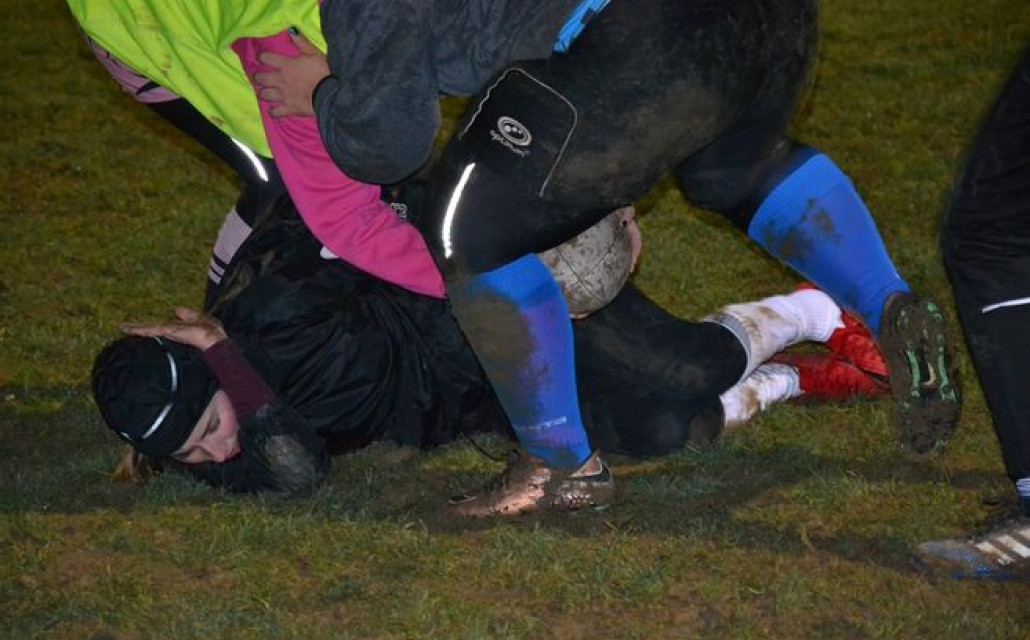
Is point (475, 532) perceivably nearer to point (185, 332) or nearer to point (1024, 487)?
point (185, 332)

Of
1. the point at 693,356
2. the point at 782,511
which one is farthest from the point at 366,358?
the point at 782,511

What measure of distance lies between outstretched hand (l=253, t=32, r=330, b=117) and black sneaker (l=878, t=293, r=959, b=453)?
4.47 feet

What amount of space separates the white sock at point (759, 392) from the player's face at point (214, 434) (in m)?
1.30

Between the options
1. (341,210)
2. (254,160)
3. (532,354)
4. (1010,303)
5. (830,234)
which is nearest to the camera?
(1010,303)

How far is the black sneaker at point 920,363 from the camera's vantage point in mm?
3322

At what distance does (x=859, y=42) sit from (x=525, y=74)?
5.59 metres

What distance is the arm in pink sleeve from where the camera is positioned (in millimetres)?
3543

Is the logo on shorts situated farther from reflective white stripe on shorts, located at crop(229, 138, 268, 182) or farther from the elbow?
reflective white stripe on shorts, located at crop(229, 138, 268, 182)

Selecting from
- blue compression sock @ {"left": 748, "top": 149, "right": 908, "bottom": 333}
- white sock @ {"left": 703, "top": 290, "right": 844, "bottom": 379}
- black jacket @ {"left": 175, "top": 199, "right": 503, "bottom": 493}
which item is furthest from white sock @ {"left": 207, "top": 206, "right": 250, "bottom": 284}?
blue compression sock @ {"left": 748, "top": 149, "right": 908, "bottom": 333}

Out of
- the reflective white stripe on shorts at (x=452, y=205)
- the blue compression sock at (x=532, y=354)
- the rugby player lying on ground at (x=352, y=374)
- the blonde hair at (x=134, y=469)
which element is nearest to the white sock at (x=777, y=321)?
the rugby player lying on ground at (x=352, y=374)

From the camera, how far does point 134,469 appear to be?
3.84 m

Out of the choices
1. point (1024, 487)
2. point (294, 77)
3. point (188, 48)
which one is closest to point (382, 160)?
point (294, 77)

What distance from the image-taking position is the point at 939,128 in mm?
6734

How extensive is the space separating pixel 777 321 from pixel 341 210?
131 cm
